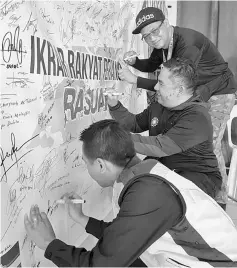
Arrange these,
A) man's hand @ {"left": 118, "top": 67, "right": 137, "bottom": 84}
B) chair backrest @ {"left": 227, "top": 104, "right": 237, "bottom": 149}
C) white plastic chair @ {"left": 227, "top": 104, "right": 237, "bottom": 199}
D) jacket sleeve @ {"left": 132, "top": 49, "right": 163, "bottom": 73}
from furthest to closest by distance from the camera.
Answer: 1. chair backrest @ {"left": 227, "top": 104, "right": 237, "bottom": 149}
2. white plastic chair @ {"left": 227, "top": 104, "right": 237, "bottom": 199}
3. jacket sleeve @ {"left": 132, "top": 49, "right": 163, "bottom": 73}
4. man's hand @ {"left": 118, "top": 67, "right": 137, "bottom": 84}

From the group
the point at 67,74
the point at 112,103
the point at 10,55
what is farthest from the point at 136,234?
the point at 112,103

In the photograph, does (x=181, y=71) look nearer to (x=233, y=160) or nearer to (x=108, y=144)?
(x=108, y=144)

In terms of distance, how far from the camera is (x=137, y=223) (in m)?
0.84

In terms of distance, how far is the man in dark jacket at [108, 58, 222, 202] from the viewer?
53.2 inches

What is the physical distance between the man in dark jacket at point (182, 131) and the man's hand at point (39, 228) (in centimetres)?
43

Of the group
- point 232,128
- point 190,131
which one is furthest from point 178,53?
point 232,128

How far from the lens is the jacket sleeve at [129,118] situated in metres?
1.57

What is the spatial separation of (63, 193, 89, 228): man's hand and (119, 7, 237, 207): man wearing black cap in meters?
0.64

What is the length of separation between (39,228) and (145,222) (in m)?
0.35

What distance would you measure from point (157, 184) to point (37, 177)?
0.43m
